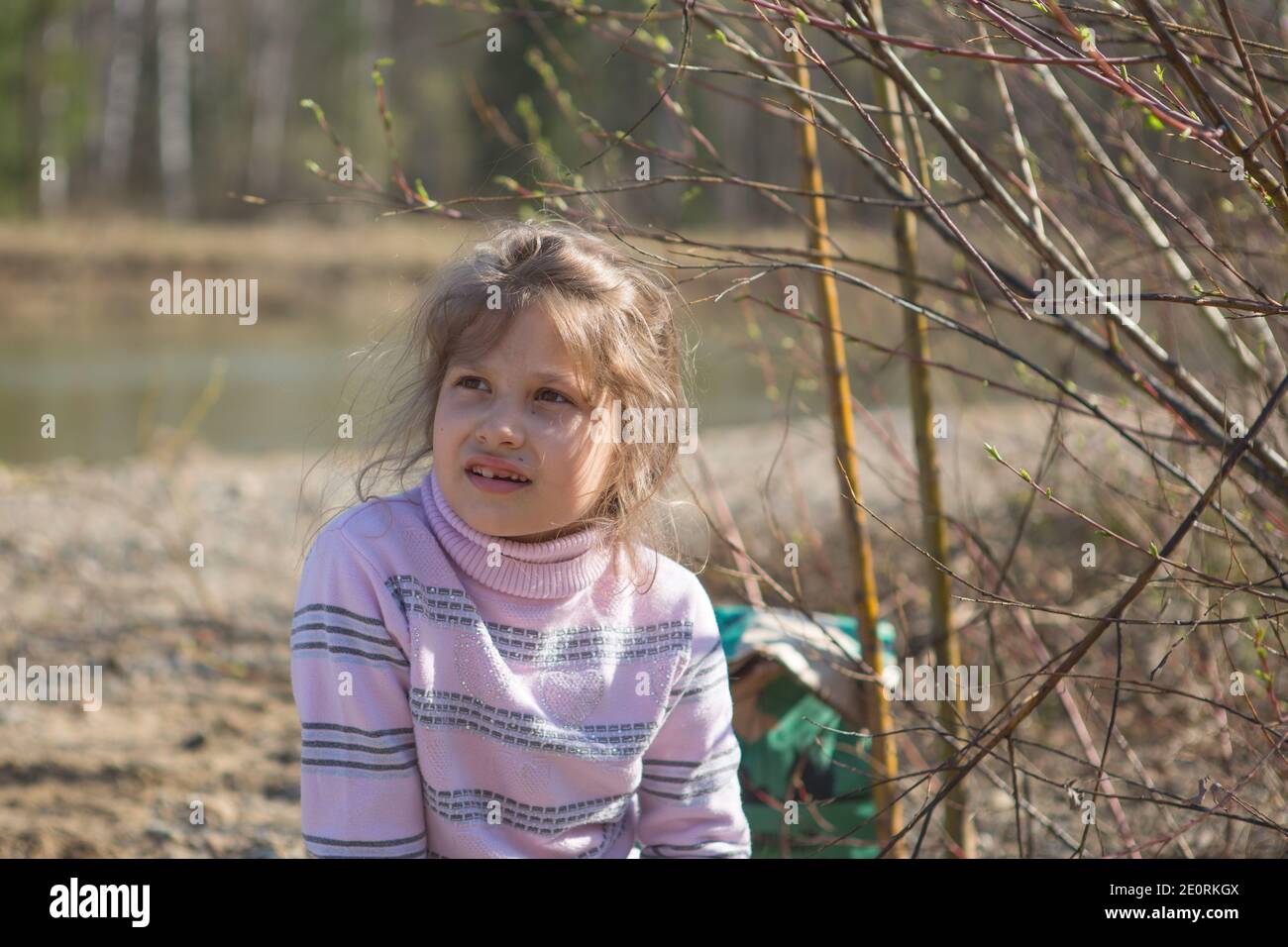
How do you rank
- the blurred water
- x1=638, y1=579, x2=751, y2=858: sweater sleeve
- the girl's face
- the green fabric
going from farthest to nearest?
the blurred water → the green fabric → x1=638, y1=579, x2=751, y2=858: sweater sleeve → the girl's face

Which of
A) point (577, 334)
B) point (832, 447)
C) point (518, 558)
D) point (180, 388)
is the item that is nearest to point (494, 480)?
point (518, 558)

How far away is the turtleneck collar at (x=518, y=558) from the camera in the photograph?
1940mm

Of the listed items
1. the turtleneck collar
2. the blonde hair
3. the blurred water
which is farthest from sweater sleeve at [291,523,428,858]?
the blurred water

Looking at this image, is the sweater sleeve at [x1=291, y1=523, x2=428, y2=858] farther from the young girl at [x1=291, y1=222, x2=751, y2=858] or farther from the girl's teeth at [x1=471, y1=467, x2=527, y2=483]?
the girl's teeth at [x1=471, y1=467, x2=527, y2=483]

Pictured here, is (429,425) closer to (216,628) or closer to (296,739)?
(296,739)

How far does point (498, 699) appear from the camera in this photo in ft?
6.19

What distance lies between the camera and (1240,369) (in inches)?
97.7

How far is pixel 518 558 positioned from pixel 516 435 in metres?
0.19

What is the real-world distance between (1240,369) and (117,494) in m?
6.60

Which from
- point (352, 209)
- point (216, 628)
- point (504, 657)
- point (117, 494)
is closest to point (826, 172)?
point (117, 494)

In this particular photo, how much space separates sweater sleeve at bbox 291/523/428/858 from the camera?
179 centimetres

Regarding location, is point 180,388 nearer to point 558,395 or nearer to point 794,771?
point 794,771

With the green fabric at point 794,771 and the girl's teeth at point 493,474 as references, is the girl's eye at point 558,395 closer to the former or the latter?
the girl's teeth at point 493,474

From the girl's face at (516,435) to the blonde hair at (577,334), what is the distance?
31 millimetres
